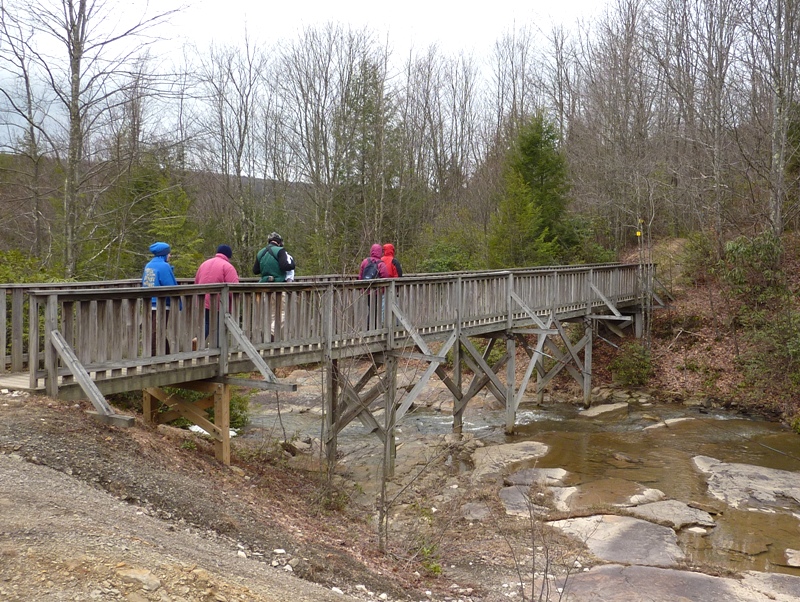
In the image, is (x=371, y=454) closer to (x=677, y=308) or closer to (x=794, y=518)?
(x=794, y=518)

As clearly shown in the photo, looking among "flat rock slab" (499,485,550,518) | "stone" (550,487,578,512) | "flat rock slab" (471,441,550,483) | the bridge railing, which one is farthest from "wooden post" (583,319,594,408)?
"flat rock slab" (499,485,550,518)

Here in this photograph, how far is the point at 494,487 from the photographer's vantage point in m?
10.9

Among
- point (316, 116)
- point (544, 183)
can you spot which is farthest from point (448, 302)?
point (316, 116)

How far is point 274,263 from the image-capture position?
10.1m

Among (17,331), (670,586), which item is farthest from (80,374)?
(670,586)

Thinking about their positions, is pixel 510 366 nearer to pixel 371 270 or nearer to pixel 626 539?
pixel 371 270

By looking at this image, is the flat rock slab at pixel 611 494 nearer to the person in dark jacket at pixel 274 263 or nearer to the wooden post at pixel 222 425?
the wooden post at pixel 222 425

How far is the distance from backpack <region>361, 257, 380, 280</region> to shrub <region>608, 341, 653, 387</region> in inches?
436

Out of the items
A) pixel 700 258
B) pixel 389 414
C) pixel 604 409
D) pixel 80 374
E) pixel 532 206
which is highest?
pixel 532 206

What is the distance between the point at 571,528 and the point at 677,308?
15.1 metres

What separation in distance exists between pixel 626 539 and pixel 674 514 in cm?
152

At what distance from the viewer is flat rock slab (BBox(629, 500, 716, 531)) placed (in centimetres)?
936

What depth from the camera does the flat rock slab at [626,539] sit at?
26.1 ft

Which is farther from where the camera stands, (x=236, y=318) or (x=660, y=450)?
(x=660, y=450)
